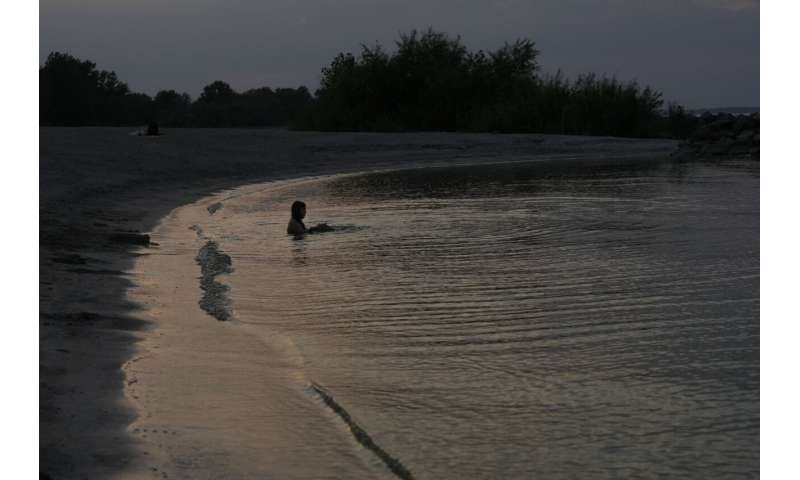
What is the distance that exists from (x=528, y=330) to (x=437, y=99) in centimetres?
4341

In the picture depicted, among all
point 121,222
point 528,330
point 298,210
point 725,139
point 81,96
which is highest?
point 81,96

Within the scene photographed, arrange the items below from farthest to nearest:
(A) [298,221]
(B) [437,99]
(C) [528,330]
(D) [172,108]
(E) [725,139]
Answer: (D) [172,108], (B) [437,99], (E) [725,139], (A) [298,221], (C) [528,330]

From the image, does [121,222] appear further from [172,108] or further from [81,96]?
[172,108]

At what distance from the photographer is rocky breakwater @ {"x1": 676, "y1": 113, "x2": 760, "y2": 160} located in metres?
34.2

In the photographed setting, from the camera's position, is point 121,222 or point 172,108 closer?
point 121,222

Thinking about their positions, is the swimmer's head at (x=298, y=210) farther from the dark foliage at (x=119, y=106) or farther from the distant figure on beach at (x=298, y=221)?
the dark foliage at (x=119, y=106)

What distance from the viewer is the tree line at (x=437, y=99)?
45344mm

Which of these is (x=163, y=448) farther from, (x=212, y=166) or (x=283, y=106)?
(x=283, y=106)

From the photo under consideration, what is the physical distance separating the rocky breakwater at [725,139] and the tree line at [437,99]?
8377 mm

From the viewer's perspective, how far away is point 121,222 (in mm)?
14070

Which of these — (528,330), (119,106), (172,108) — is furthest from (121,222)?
(172,108)

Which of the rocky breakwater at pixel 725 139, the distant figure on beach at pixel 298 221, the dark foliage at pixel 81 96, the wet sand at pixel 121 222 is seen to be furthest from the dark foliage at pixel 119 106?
the distant figure on beach at pixel 298 221

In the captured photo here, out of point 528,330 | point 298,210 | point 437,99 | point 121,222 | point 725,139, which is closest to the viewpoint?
point 528,330

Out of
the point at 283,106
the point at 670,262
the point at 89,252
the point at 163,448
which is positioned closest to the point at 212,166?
the point at 89,252
